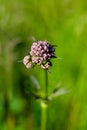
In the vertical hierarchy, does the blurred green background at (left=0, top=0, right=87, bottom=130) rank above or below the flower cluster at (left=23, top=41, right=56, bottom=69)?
above

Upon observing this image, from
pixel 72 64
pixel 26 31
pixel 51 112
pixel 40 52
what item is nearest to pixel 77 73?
pixel 72 64

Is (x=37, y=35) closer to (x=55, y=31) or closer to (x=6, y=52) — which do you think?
(x=55, y=31)

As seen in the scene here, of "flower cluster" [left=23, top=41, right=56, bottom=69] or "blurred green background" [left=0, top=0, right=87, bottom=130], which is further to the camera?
"blurred green background" [left=0, top=0, right=87, bottom=130]

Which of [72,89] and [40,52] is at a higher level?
[72,89]

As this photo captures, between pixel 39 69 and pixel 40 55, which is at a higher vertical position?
pixel 39 69

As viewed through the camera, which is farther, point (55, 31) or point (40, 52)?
point (55, 31)

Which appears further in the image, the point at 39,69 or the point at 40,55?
the point at 39,69

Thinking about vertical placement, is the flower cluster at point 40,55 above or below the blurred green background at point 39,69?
below

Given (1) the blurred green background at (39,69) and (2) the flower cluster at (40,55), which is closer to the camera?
(2) the flower cluster at (40,55)
